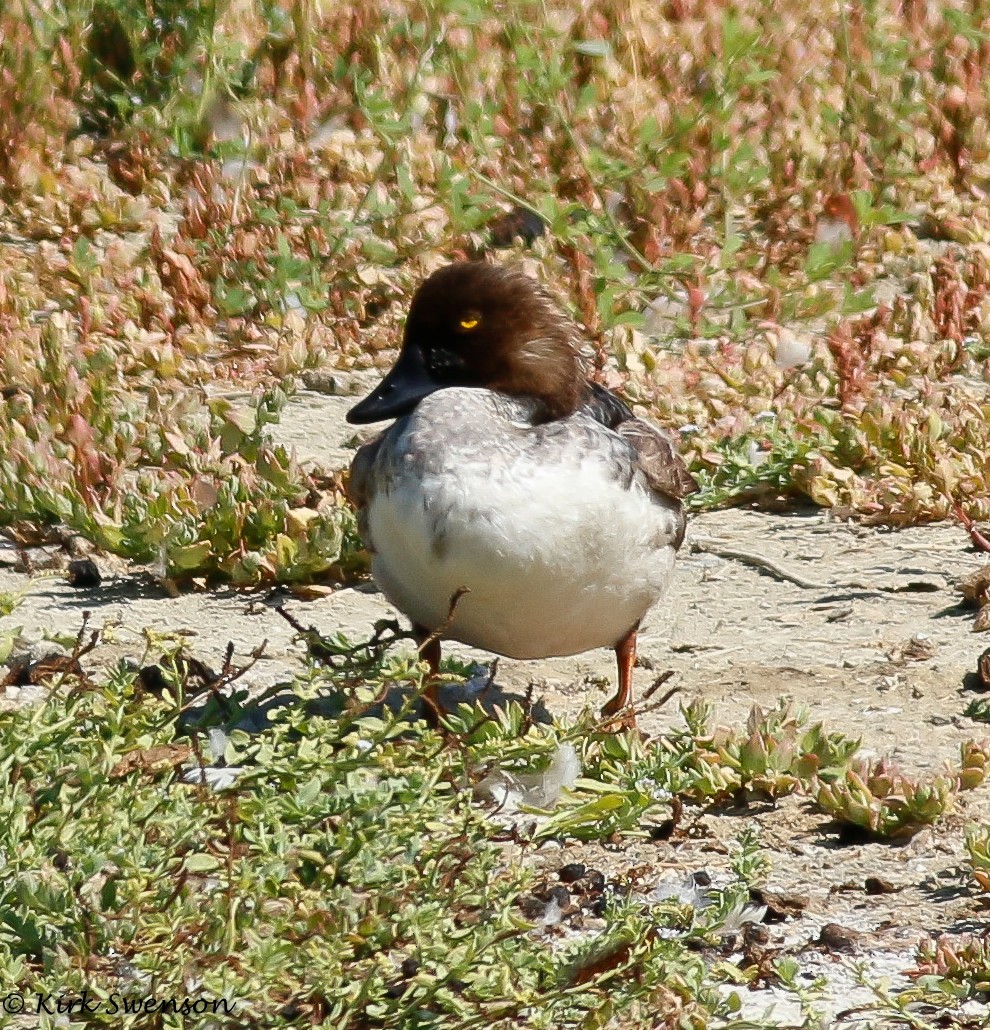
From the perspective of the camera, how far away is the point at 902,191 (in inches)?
337

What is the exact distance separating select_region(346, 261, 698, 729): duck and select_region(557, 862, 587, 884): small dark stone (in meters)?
0.37

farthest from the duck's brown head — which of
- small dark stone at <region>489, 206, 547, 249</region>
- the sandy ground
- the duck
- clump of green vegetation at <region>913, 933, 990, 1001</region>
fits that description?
small dark stone at <region>489, 206, 547, 249</region>

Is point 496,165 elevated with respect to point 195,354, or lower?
elevated

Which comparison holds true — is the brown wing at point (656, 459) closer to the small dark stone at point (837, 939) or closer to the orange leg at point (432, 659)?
the orange leg at point (432, 659)

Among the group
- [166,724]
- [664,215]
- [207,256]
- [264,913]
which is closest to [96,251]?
[207,256]

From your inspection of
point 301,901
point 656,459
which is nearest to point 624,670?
point 656,459

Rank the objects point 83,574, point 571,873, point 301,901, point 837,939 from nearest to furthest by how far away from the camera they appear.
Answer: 1. point 301,901
2. point 837,939
3. point 571,873
4. point 83,574

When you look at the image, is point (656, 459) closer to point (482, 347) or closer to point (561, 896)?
point (482, 347)

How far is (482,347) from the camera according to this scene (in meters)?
5.41

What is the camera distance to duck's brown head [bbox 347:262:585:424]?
5.38 meters

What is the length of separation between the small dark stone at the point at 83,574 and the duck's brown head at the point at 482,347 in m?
1.30

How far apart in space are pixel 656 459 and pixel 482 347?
571 millimetres

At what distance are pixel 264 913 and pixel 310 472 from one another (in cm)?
351

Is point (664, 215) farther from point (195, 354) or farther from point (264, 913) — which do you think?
point (264, 913)
